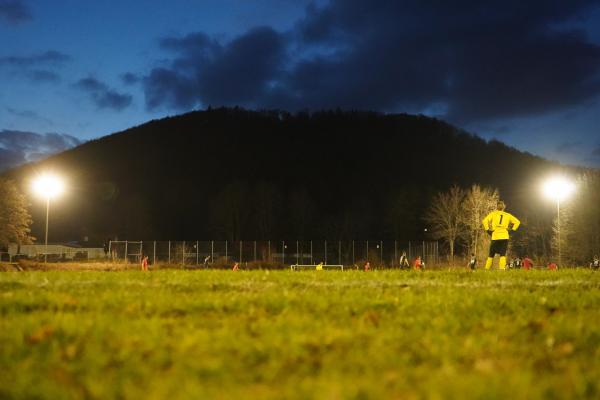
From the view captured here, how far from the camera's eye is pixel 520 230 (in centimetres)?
9306

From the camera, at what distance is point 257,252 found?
65875 millimetres

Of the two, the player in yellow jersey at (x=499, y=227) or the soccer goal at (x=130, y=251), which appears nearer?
the player in yellow jersey at (x=499, y=227)

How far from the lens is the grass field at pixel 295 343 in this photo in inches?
149

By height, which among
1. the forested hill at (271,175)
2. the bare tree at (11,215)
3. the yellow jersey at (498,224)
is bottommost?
the yellow jersey at (498,224)

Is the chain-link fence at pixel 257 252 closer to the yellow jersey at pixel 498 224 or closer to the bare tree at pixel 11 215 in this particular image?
the bare tree at pixel 11 215

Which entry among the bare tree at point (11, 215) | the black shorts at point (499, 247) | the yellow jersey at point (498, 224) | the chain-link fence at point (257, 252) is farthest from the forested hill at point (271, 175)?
the yellow jersey at point (498, 224)

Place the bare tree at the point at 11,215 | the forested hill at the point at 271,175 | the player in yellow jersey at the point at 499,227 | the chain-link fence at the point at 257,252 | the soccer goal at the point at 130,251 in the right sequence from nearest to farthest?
1. the player in yellow jersey at the point at 499,227
2. the chain-link fence at the point at 257,252
3. the soccer goal at the point at 130,251
4. the bare tree at the point at 11,215
5. the forested hill at the point at 271,175

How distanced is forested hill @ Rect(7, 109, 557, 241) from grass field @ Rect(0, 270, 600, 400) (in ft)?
327

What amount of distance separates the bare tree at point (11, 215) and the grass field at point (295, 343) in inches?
2669

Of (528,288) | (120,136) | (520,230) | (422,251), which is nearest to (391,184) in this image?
(520,230)

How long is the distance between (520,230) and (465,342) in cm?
9427

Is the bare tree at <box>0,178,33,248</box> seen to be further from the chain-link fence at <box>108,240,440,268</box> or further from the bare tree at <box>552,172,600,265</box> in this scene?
the bare tree at <box>552,172,600,265</box>

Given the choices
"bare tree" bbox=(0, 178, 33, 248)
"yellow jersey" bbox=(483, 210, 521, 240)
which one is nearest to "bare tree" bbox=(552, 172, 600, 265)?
"yellow jersey" bbox=(483, 210, 521, 240)

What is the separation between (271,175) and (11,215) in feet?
299
